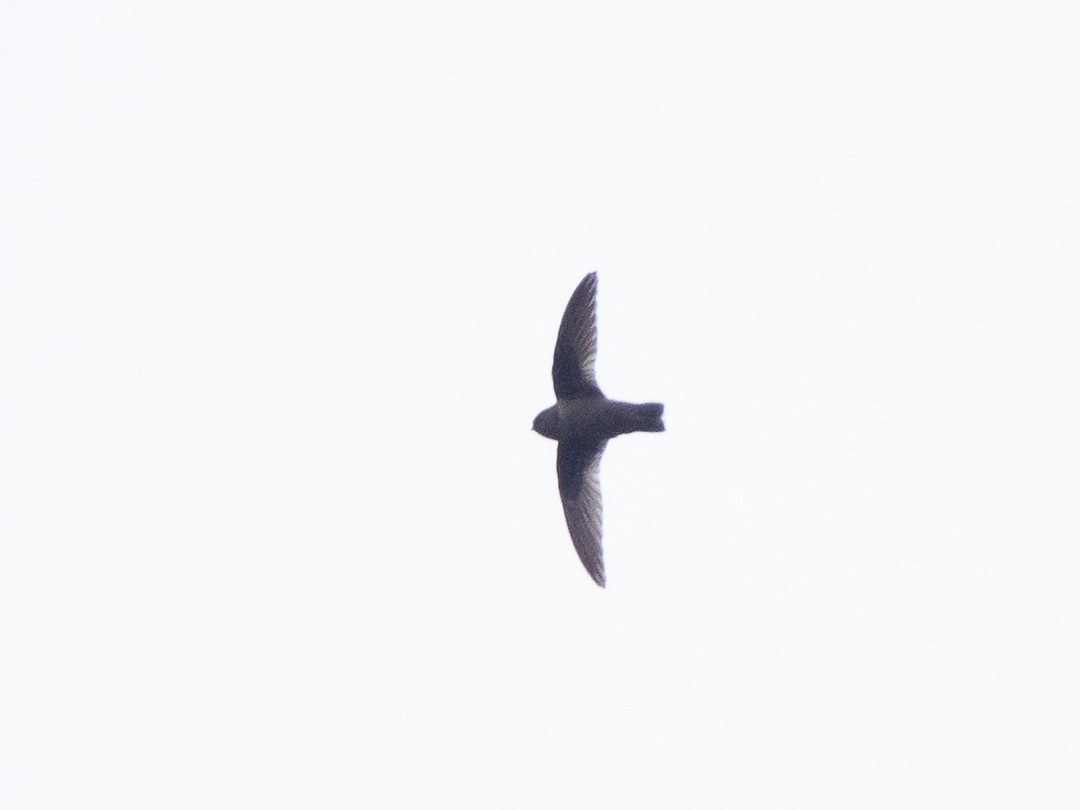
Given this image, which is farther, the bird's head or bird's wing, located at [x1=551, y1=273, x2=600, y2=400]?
the bird's head

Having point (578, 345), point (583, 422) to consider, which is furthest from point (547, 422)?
point (578, 345)

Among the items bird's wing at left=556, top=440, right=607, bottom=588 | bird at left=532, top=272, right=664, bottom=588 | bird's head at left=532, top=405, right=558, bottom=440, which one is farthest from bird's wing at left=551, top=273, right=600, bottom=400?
bird's wing at left=556, top=440, right=607, bottom=588

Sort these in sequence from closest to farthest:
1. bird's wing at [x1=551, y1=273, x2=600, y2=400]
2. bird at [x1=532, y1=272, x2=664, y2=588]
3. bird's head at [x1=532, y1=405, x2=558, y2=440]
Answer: bird at [x1=532, y1=272, x2=664, y2=588] → bird's wing at [x1=551, y1=273, x2=600, y2=400] → bird's head at [x1=532, y1=405, x2=558, y2=440]

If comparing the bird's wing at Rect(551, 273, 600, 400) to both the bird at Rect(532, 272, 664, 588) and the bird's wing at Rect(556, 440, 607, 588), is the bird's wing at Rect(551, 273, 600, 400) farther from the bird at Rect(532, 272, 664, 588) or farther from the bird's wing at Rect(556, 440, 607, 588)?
the bird's wing at Rect(556, 440, 607, 588)

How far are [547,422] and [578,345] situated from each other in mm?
781

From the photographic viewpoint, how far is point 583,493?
1009 cm

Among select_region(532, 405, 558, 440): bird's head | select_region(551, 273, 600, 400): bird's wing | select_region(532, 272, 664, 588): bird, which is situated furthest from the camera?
select_region(532, 405, 558, 440): bird's head

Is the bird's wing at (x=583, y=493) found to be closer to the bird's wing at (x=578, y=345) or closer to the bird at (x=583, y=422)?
the bird at (x=583, y=422)

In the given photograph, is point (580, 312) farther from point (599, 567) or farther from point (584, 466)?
point (599, 567)

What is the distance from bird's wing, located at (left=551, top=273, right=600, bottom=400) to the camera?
31.5 feet

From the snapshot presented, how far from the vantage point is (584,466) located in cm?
1008

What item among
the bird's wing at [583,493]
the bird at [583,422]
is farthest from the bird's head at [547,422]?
the bird's wing at [583,493]

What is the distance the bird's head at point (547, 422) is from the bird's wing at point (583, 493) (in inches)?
6.9

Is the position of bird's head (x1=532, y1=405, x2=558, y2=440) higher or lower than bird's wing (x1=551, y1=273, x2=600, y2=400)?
lower
